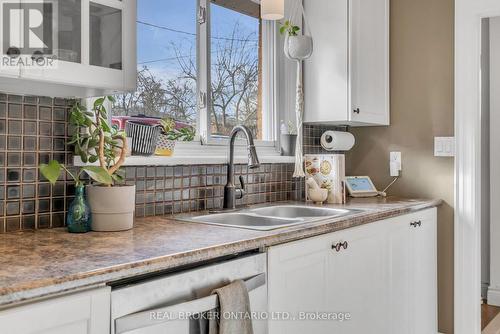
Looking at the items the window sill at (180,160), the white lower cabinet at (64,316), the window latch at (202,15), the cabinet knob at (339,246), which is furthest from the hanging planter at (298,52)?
the white lower cabinet at (64,316)

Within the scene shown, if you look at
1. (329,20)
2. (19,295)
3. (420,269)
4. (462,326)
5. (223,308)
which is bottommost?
(462,326)

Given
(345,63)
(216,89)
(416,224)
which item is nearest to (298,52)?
(345,63)

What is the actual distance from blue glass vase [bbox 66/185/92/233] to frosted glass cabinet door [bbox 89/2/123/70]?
42 centimetres

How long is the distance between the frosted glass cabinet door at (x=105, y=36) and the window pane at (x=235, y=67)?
100cm

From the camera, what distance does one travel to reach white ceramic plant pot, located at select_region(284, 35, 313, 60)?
97.8 inches

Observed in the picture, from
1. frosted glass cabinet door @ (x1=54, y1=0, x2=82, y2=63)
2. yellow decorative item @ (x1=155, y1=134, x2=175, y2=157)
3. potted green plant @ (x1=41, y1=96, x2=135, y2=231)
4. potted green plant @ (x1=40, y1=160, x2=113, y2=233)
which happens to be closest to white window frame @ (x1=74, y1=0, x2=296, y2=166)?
yellow decorative item @ (x1=155, y1=134, x2=175, y2=157)

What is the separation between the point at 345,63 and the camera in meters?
2.63

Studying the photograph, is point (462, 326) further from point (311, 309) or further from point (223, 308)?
point (223, 308)

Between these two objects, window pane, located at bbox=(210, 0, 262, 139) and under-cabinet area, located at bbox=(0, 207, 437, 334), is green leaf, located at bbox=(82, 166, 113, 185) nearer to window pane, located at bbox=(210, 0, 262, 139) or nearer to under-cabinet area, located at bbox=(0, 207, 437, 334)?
under-cabinet area, located at bbox=(0, 207, 437, 334)

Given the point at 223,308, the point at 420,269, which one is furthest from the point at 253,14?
the point at 223,308

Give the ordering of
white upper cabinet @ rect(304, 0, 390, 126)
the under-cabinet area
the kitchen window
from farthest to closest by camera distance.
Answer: white upper cabinet @ rect(304, 0, 390, 126)
the kitchen window
the under-cabinet area

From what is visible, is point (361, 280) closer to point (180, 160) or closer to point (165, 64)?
point (180, 160)

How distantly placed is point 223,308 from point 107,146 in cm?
76

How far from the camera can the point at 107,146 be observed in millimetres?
1686
